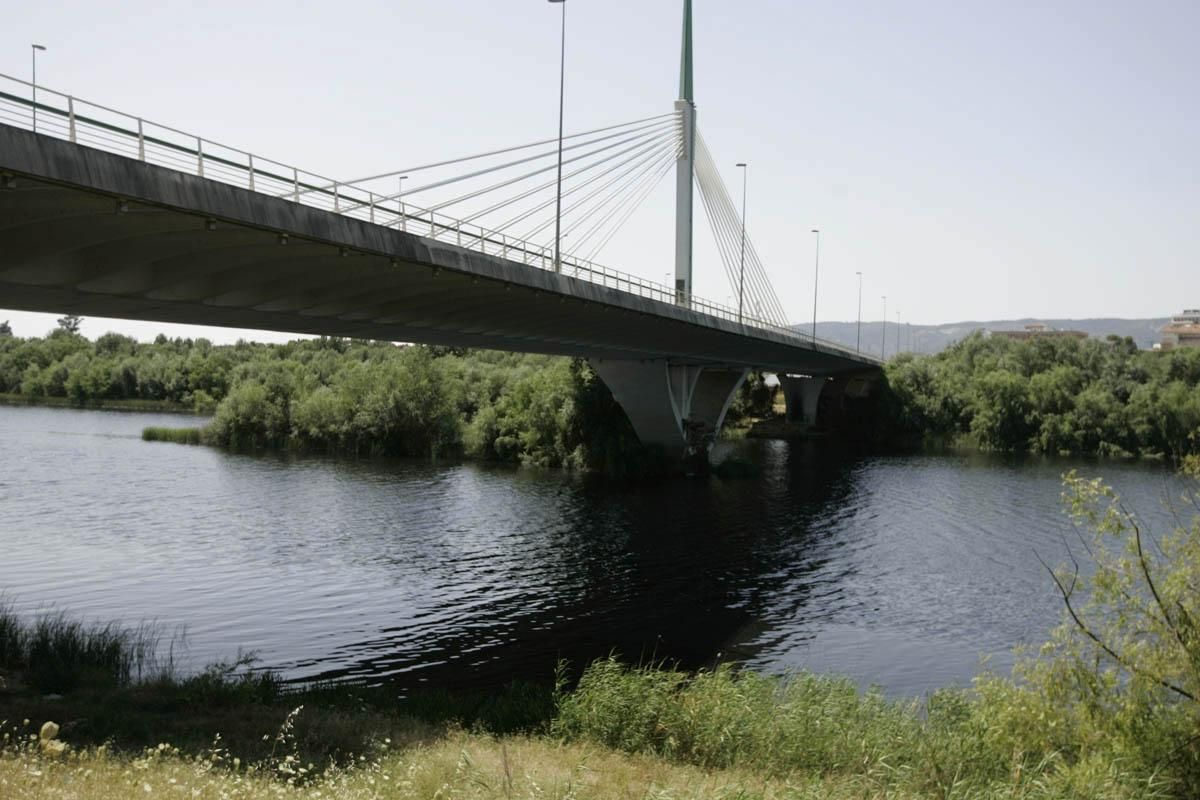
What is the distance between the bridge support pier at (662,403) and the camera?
5131cm

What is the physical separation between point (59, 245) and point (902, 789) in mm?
16098

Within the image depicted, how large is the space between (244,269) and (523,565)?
12829 mm

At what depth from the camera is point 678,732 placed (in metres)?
14.1

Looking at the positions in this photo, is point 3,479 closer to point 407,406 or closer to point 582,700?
point 407,406

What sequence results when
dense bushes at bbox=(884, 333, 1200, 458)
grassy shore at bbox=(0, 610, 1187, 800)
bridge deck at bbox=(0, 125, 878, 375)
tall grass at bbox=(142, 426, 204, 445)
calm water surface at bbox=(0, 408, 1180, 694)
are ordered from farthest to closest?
1. dense bushes at bbox=(884, 333, 1200, 458)
2. tall grass at bbox=(142, 426, 204, 445)
3. calm water surface at bbox=(0, 408, 1180, 694)
4. bridge deck at bbox=(0, 125, 878, 375)
5. grassy shore at bbox=(0, 610, 1187, 800)

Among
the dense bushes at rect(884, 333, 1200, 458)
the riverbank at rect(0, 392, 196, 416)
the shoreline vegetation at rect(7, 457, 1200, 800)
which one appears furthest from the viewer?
the riverbank at rect(0, 392, 196, 416)

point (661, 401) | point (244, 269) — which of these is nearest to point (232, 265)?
Answer: point (244, 269)

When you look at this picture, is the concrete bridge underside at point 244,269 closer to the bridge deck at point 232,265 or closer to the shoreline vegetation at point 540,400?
the bridge deck at point 232,265

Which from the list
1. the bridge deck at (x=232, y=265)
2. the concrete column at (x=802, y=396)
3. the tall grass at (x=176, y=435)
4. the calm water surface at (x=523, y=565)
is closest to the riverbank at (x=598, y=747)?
the calm water surface at (x=523, y=565)

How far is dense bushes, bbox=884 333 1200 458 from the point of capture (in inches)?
2813

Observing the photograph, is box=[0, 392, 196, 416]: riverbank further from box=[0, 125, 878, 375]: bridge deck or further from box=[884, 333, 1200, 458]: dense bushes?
box=[884, 333, 1200, 458]: dense bushes

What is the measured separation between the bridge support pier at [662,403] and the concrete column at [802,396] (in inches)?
1317

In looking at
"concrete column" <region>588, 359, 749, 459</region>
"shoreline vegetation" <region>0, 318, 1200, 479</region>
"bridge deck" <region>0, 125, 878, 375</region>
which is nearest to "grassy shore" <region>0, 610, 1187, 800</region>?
"bridge deck" <region>0, 125, 878, 375</region>

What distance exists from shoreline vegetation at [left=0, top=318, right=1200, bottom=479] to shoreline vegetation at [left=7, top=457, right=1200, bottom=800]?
32105 millimetres
